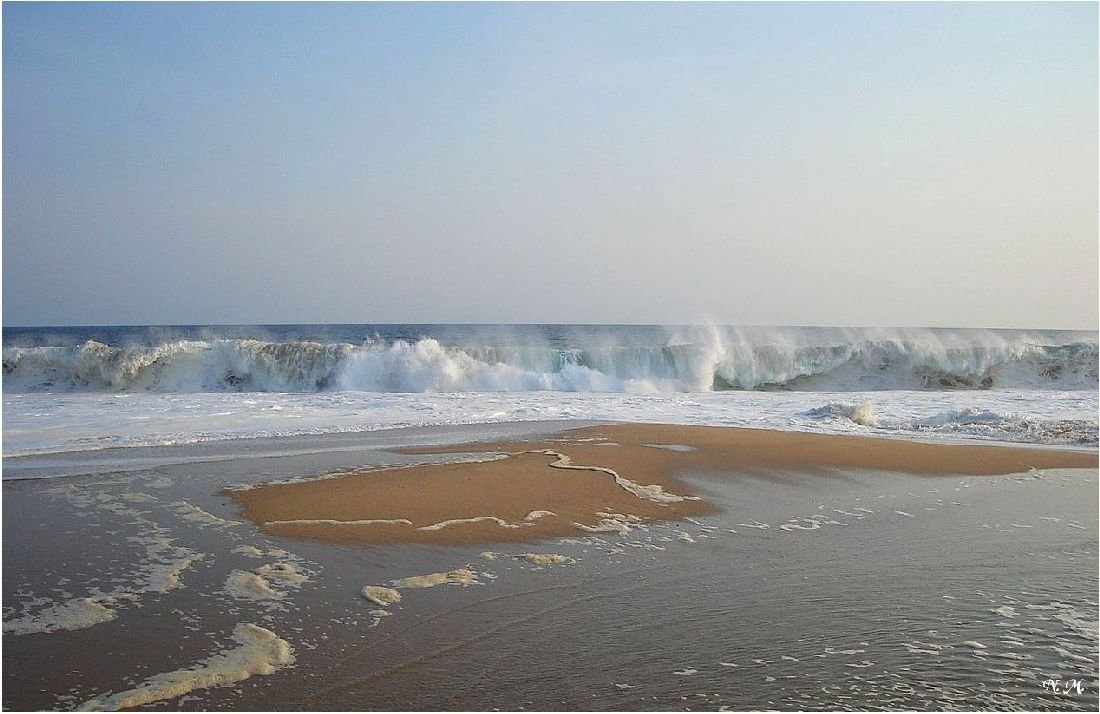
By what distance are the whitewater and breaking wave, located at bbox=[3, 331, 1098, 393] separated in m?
0.07

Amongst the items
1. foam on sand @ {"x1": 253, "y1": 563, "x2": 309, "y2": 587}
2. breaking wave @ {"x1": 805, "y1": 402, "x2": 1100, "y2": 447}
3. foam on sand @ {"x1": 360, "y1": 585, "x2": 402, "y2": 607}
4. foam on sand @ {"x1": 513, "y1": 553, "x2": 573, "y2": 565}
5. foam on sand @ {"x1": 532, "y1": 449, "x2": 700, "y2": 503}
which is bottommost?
foam on sand @ {"x1": 253, "y1": 563, "x2": 309, "y2": 587}

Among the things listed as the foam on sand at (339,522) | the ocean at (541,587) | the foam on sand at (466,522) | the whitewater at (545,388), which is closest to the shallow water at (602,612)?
the ocean at (541,587)

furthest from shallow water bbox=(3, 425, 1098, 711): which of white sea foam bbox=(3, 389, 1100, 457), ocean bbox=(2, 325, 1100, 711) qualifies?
white sea foam bbox=(3, 389, 1100, 457)

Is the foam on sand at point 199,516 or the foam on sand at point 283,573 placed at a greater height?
the foam on sand at point 283,573

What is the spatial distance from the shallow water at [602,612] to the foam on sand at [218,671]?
68 mm

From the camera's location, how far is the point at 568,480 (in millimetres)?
8594

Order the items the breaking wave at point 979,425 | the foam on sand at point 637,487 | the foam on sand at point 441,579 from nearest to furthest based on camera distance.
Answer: the foam on sand at point 441,579 → the foam on sand at point 637,487 → the breaking wave at point 979,425

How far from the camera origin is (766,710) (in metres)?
3.30

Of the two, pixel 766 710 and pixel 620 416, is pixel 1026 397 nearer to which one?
pixel 620 416

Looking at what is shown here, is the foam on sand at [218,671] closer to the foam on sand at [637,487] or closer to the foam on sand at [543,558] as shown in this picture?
the foam on sand at [543,558]

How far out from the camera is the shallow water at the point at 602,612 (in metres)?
3.48

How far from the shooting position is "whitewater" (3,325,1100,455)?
44.8 feet

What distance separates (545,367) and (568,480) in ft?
70.0

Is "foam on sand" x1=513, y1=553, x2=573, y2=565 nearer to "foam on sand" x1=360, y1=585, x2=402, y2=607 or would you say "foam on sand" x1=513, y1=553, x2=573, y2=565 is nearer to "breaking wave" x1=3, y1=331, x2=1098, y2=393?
"foam on sand" x1=360, y1=585, x2=402, y2=607
